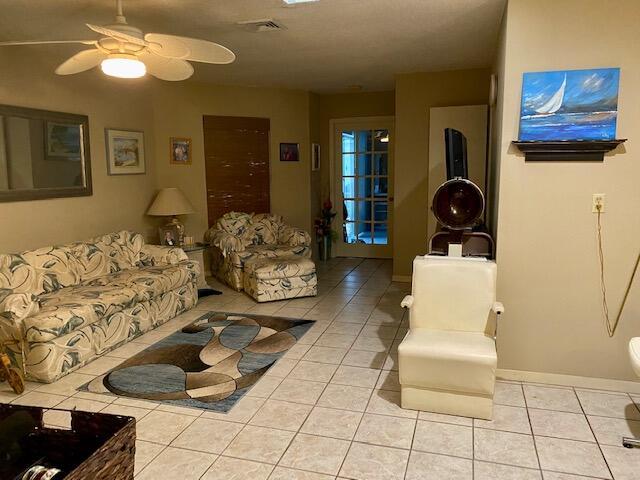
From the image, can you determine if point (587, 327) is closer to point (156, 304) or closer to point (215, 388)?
point (215, 388)

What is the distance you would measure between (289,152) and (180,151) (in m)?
1.46

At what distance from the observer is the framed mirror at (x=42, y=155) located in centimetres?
379

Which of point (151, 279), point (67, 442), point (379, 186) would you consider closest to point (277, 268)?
point (151, 279)

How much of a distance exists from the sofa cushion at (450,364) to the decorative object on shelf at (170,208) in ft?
11.0

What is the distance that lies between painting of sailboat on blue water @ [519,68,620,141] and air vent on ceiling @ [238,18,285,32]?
1732 mm

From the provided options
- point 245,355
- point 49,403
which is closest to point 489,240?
point 245,355

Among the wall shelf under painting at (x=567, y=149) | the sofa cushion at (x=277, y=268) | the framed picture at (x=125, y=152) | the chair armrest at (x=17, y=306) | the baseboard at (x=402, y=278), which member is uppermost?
the framed picture at (x=125, y=152)

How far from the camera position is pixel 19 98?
12.7 feet

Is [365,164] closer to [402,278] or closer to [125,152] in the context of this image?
[402,278]

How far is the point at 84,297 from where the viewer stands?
356cm

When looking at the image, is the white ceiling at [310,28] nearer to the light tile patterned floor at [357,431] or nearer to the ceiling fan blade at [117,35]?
the ceiling fan blade at [117,35]

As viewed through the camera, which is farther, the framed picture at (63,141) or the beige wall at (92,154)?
the framed picture at (63,141)

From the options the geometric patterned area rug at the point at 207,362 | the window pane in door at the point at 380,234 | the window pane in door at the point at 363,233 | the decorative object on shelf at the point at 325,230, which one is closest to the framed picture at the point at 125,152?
the geometric patterned area rug at the point at 207,362

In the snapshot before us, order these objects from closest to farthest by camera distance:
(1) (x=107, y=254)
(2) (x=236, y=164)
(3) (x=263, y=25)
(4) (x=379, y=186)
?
(3) (x=263, y=25), (1) (x=107, y=254), (2) (x=236, y=164), (4) (x=379, y=186)
